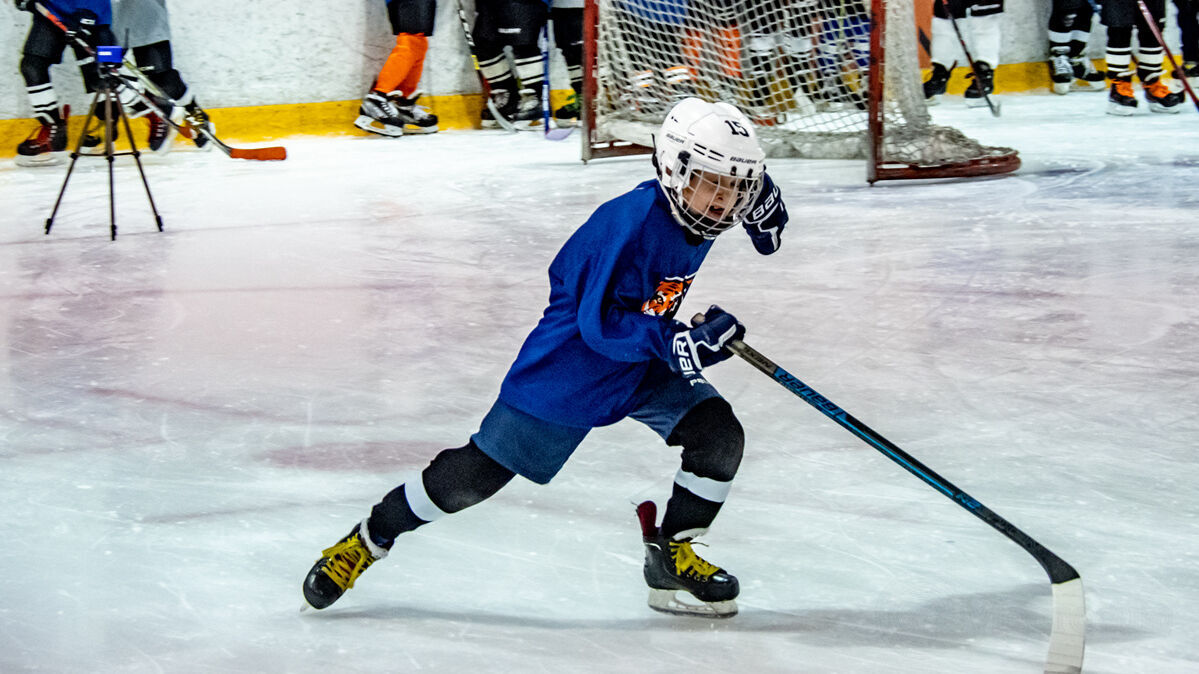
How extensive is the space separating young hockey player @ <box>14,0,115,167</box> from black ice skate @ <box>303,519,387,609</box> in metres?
4.79

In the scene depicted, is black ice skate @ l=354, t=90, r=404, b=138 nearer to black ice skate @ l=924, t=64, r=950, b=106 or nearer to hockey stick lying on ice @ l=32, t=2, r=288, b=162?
hockey stick lying on ice @ l=32, t=2, r=288, b=162

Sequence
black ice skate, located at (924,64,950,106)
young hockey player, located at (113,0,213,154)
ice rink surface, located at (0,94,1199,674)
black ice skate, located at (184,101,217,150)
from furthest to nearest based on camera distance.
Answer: black ice skate, located at (924,64,950,106)
young hockey player, located at (113,0,213,154)
black ice skate, located at (184,101,217,150)
ice rink surface, located at (0,94,1199,674)

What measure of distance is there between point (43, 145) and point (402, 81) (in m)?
1.85

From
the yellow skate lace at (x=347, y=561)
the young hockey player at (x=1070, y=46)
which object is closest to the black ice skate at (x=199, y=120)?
the yellow skate lace at (x=347, y=561)

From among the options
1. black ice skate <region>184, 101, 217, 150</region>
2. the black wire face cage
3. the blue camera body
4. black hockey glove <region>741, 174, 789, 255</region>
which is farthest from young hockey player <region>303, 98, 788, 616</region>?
black ice skate <region>184, 101, 217, 150</region>

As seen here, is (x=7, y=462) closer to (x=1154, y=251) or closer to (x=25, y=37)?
(x=1154, y=251)

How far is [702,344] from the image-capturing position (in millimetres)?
1404

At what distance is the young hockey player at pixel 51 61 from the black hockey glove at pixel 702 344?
5.08m

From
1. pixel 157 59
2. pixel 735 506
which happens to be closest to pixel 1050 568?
pixel 735 506

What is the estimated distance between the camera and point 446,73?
23.8 feet

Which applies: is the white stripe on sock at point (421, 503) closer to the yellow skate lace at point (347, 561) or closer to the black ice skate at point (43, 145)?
the yellow skate lace at point (347, 561)

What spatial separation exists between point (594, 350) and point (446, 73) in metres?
6.04

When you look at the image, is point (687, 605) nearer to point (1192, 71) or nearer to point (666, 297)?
point (666, 297)

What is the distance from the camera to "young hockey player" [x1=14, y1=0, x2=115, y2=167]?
5723 mm
